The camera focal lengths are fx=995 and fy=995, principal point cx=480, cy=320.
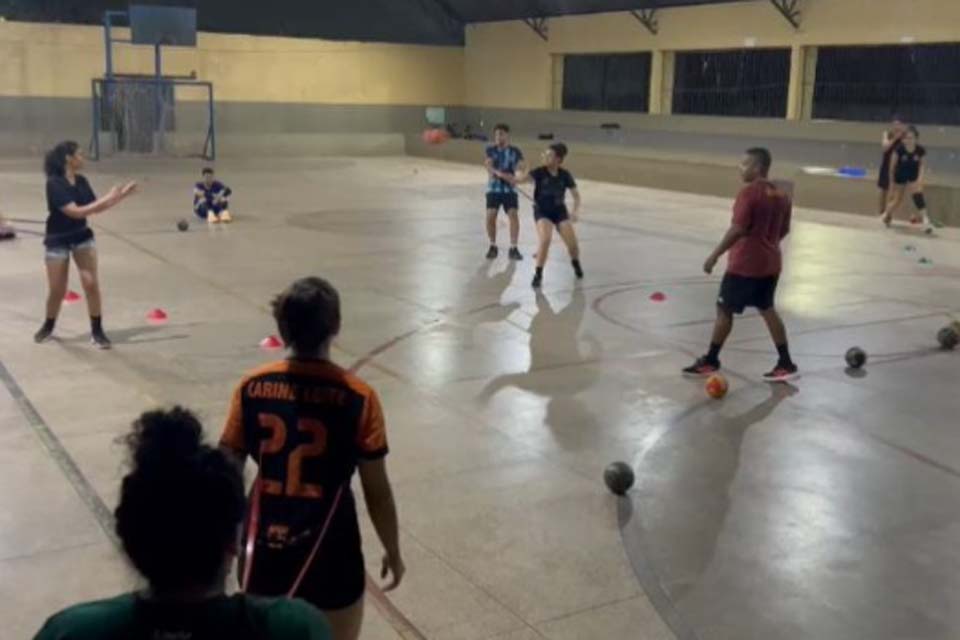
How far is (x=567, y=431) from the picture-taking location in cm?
692

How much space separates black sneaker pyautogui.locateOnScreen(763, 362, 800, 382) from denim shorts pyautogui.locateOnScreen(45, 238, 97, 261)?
5870mm

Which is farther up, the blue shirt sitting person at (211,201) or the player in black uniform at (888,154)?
the player in black uniform at (888,154)

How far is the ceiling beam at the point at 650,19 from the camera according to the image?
96.4 ft

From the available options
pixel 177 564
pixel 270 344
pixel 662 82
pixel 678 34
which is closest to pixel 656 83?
pixel 662 82

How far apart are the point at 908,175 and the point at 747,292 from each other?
1239cm

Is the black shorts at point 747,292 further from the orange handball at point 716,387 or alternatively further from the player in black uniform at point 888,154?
the player in black uniform at point 888,154

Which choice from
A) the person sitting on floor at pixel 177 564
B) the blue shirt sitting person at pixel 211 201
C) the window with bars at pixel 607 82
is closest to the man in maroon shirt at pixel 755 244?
the person sitting on floor at pixel 177 564

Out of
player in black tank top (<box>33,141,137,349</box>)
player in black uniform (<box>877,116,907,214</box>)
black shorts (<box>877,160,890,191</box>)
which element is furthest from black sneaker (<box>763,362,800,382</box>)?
black shorts (<box>877,160,890,191</box>)

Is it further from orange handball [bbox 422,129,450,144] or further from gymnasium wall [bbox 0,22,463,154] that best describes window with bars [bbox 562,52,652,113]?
gymnasium wall [bbox 0,22,463,154]

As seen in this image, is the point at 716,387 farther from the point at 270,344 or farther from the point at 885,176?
the point at 885,176

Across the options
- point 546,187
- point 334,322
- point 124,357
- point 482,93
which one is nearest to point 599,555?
point 334,322

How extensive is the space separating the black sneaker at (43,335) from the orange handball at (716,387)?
5.81 m

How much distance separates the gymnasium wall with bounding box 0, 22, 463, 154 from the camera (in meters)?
29.8

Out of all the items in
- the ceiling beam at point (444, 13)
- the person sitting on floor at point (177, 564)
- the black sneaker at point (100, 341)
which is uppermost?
the ceiling beam at point (444, 13)
